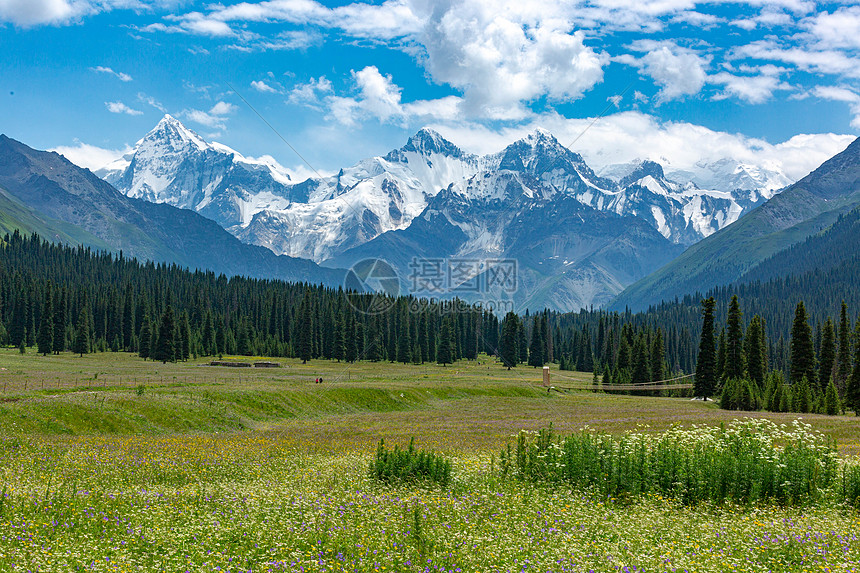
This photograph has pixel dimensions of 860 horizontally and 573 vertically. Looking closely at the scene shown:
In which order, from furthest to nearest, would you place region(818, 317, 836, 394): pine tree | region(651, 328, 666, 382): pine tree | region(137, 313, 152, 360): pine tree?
region(137, 313, 152, 360): pine tree, region(651, 328, 666, 382): pine tree, region(818, 317, 836, 394): pine tree

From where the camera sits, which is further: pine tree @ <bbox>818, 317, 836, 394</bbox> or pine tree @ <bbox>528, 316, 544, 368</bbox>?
pine tree @ <bbox>528, 316, 544, 368</bbox>

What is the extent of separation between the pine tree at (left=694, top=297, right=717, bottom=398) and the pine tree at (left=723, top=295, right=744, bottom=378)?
180 centimetres

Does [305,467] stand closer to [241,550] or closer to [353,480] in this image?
[353,480]

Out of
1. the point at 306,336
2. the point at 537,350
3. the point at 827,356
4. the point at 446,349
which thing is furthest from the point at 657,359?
the point at 306,336

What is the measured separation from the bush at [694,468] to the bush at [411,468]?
Answer: 237 cm

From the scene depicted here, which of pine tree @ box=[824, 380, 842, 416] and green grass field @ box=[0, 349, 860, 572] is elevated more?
green grass field @ box=[0, 349, 860, 572]

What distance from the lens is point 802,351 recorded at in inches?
3100

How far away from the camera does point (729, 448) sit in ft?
62.1

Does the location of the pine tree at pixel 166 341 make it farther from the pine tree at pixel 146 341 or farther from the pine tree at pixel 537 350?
the pine tree at pixel 537 350

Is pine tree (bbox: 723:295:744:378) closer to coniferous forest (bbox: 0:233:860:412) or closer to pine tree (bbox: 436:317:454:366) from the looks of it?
coniferous forest (bbox: 0:233:860:412)

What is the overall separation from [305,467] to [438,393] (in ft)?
172

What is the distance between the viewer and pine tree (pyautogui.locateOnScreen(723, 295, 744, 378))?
268 ft

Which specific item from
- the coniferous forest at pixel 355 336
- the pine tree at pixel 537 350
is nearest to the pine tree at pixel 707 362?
the coniferous forest at pixel 355 336

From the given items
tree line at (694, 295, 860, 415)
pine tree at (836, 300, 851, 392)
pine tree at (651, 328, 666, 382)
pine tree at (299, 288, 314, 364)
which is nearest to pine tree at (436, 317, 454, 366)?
pine tree at (299, 288, 314, 364)
